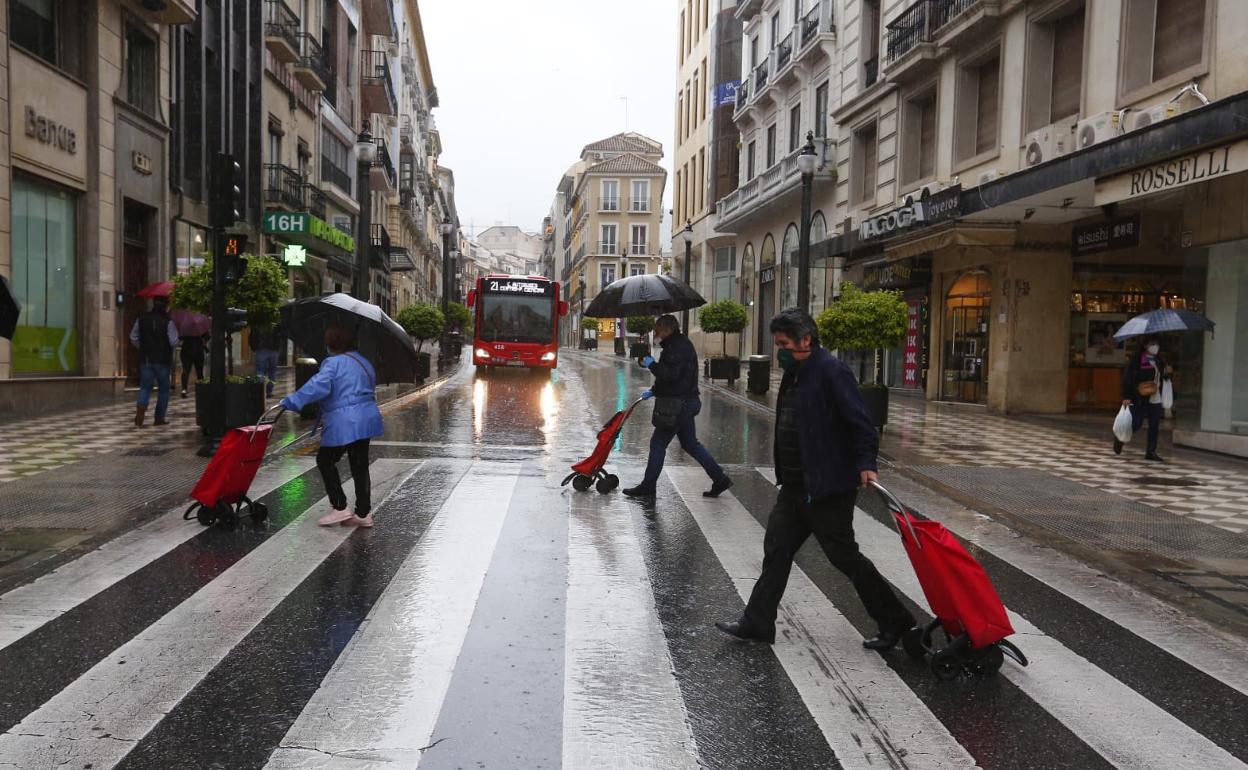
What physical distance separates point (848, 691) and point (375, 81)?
3989 centimetres

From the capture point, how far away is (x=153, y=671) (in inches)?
165

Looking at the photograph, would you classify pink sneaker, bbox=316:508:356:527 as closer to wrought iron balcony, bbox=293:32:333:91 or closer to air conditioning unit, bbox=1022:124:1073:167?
air conditioning unit, bbox=1022:124:1073:167

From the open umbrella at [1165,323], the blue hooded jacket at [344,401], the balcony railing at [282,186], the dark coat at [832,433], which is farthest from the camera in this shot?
the balcony railing at [282,186]

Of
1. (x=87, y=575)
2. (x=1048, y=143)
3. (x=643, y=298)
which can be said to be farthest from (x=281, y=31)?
(x=87, y=575)

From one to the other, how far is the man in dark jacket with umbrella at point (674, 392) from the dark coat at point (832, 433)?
13.1ft

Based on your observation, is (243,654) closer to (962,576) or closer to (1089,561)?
(962,576)

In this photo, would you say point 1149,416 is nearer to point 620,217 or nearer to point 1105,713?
point 1105,713

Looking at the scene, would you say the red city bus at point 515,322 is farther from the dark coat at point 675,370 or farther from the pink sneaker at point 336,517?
the pink sneaker at point 336,517

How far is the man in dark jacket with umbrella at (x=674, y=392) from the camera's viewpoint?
8695 mm

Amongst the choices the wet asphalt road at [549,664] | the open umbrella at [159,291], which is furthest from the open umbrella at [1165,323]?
the open umbrella at [159,291]

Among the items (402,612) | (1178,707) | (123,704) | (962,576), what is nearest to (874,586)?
(962,576)

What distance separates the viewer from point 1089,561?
6.77 m

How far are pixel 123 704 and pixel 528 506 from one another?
14.7 ft

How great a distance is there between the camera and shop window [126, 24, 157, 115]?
60.0 ft
